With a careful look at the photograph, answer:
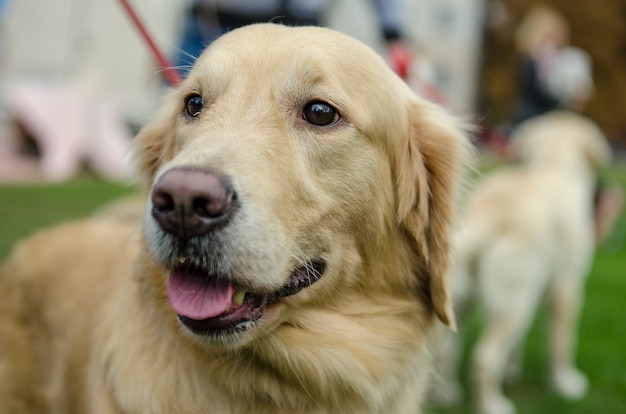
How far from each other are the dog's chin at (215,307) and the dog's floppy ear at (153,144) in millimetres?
740

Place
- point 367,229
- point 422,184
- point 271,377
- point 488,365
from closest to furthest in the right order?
point 271,377
point 367,229
point 422,184
point 488,365

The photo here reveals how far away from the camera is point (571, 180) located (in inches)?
226

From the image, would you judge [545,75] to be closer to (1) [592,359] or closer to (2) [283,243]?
(1) [592,359]

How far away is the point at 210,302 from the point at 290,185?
451 mm

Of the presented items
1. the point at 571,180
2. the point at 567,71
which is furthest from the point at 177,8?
the point at 571,180

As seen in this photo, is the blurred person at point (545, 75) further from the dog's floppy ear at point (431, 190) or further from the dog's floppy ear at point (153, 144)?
the dog's floppy ear at point (153, 144)

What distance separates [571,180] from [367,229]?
3674 millimetres

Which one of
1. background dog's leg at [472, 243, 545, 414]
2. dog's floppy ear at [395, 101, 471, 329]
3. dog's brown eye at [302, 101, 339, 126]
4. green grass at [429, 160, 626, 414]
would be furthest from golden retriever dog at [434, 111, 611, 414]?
dog's brown eye at [302, 101, 339, 126]

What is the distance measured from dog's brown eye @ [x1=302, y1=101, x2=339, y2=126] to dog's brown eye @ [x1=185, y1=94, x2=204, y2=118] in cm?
39

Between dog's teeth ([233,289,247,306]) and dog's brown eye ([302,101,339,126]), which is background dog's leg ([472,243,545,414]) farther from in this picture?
dog's teeth ([233,289,247,306])

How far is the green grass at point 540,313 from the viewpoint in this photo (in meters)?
4.97

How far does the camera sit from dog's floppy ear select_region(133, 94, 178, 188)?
2807mm

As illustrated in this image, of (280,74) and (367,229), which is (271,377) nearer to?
(367,229)

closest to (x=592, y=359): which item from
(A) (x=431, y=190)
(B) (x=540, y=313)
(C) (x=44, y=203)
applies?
(B) (x=540, y=313)
